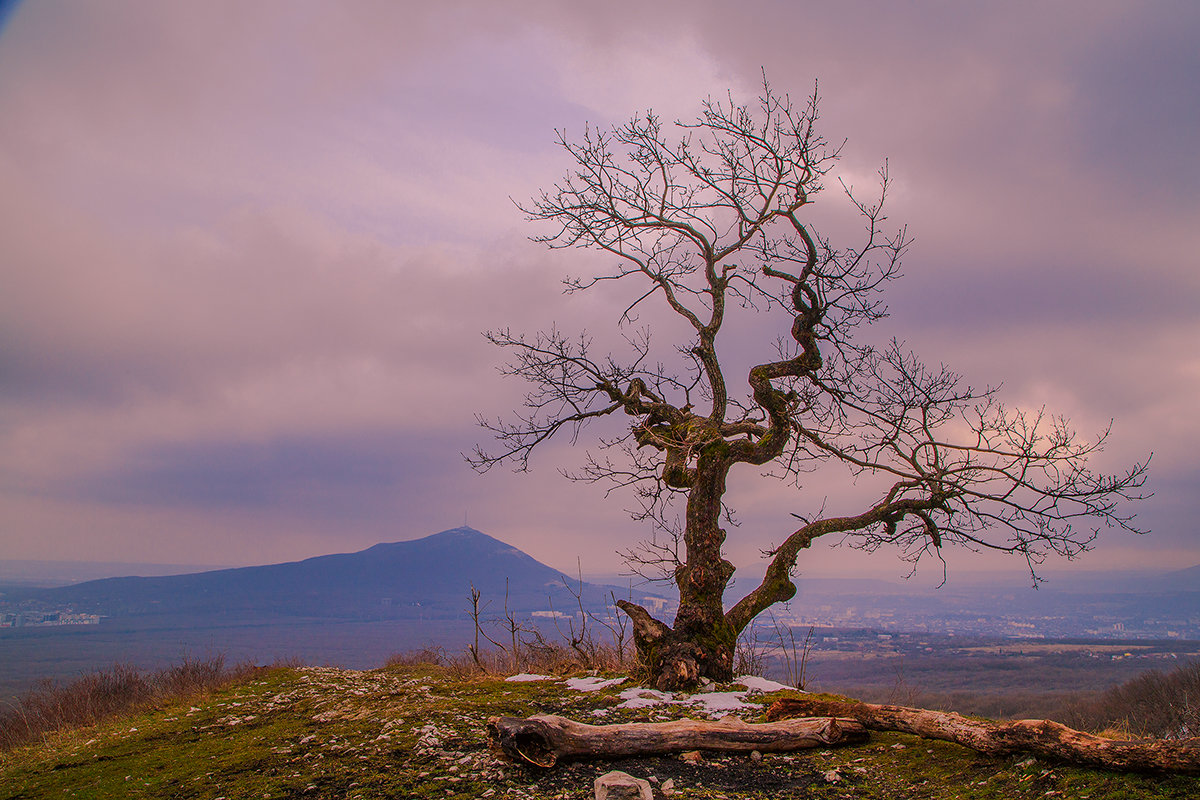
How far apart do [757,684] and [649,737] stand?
3589 mm

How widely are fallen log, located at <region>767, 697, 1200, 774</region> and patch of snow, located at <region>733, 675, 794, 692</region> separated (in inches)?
70.8

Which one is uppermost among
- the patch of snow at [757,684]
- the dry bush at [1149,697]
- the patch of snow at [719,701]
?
the patch of snow at [719,701]

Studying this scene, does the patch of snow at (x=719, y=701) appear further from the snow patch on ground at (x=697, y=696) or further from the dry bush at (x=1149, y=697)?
the dry bush at (x=1149, y=697)

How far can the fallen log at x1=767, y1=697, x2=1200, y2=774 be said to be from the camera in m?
3.78

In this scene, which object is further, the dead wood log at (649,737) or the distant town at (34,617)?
the distant town at (34,617)

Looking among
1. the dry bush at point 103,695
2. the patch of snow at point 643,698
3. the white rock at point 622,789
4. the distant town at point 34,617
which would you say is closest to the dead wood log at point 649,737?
the white rock at point 622,789

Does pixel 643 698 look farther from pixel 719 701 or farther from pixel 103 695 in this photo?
pixel 103 695

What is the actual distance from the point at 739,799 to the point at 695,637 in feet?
13.6

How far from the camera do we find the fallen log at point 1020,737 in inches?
149

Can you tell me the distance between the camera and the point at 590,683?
8781 millimetres

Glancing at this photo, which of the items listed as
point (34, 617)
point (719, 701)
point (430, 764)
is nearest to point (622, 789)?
point (430, 764)

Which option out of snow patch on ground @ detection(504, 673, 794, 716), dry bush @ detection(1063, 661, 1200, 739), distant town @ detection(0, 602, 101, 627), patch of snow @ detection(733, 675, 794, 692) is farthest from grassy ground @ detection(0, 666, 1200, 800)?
distant town @ detection(0, 602, 101, 627)

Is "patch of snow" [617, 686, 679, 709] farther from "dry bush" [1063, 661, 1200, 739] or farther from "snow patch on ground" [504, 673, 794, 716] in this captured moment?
"dry bush" [1063, 661, 1200, 739]

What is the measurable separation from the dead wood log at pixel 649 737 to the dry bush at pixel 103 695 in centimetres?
920
